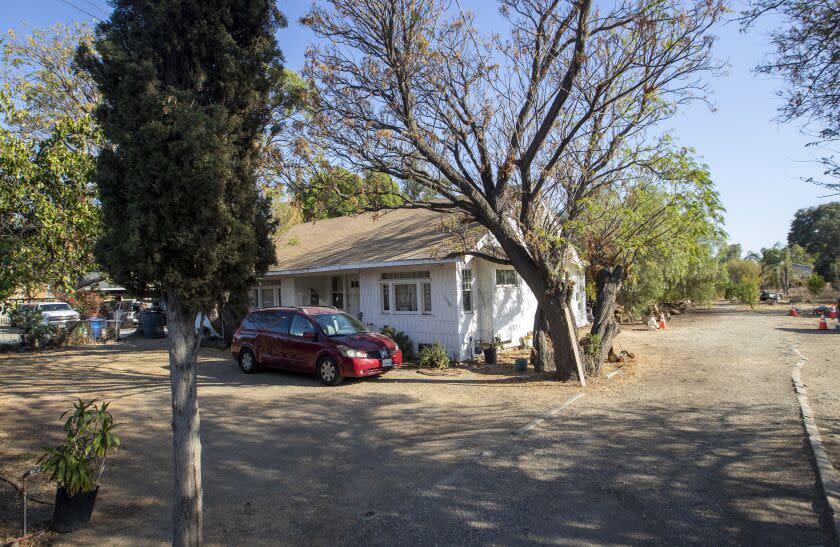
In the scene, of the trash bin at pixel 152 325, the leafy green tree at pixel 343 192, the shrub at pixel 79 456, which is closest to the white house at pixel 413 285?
the leafy green tree at pixel 343 192

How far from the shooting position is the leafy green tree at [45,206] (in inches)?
318

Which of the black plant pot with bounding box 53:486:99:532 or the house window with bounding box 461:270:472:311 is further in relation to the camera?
the house window with bounding box 461:270:472:311

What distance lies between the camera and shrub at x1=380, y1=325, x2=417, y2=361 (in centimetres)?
1490

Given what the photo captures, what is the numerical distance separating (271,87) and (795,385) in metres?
10.9

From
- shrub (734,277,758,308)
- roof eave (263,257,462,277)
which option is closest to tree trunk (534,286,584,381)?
roof eave (263,257,462,277)

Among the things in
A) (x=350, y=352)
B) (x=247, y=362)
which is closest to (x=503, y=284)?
(x=350, y=352)

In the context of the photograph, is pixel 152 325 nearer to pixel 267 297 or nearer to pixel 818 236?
pixel 267 297

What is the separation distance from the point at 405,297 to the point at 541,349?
4.90 m

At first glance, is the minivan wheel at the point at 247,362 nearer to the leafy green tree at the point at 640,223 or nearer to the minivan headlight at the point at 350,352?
the minivan headlight at the point at 350,352

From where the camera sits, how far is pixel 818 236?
64062 millimetres

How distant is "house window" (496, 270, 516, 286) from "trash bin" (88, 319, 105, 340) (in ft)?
56.0

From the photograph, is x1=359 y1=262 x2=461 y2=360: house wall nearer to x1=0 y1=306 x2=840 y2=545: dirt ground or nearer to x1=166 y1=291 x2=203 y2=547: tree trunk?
x1=0 y1=306 x2=840 y2=545: dirt ground

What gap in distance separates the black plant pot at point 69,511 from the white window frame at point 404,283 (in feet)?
35.2

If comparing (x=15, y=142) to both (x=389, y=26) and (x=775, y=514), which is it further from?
(x=775, y=514)
